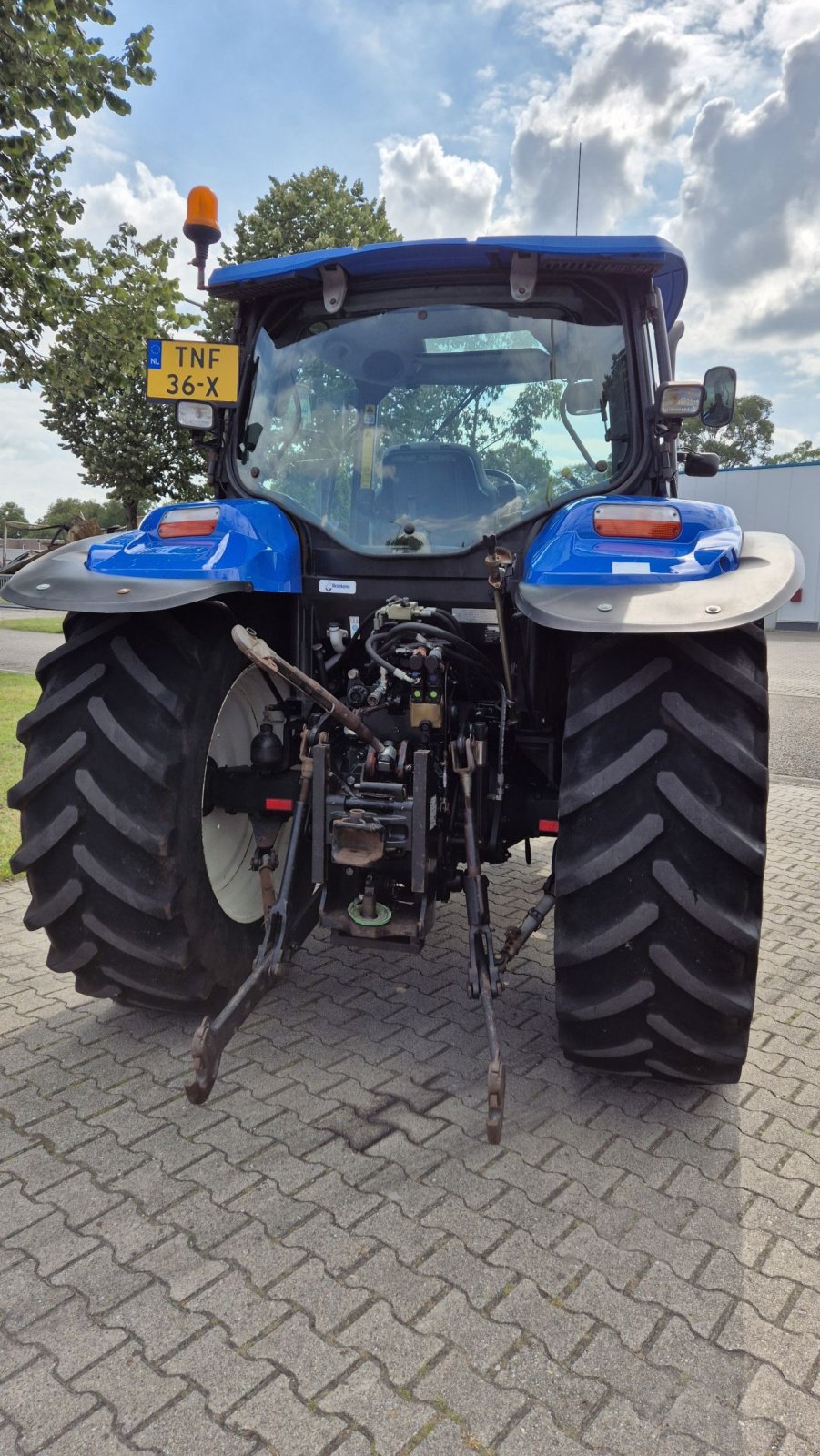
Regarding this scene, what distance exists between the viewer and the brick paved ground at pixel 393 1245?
64.2 inches

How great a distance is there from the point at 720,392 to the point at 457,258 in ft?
3.81

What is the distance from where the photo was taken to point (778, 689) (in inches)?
523

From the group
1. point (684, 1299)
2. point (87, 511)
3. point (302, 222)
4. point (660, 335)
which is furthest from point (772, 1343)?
point (87, 511)

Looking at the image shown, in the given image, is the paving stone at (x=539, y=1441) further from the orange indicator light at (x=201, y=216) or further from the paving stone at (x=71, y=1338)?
the orange indicator light at (x=201, y=216)

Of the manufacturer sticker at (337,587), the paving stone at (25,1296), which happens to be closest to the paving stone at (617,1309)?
the paving stone at (25,1296)

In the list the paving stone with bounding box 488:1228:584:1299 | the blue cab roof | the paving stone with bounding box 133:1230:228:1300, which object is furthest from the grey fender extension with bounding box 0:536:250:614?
the paving stone with bounding box 488:1228:584:1299

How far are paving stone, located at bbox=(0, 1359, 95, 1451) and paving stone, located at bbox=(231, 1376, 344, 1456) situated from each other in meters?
0.29

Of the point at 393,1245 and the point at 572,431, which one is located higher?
the point at 572,431

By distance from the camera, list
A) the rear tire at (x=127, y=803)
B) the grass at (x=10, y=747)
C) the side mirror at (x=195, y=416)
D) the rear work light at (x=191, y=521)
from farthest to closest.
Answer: the grass at (x=10, y=747), the side mirror at (x=195, y=416), the rear work light at (x=191, y=521), the rear tire at (x=127, y=803)

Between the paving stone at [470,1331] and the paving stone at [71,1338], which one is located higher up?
the paving stone at [470,1331]

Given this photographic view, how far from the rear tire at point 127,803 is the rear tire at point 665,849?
105 centimetres

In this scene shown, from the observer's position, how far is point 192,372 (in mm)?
3156

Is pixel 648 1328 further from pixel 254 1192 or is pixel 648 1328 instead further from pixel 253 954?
pixel 253 954

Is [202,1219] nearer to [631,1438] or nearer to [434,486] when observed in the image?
[631,1438]
